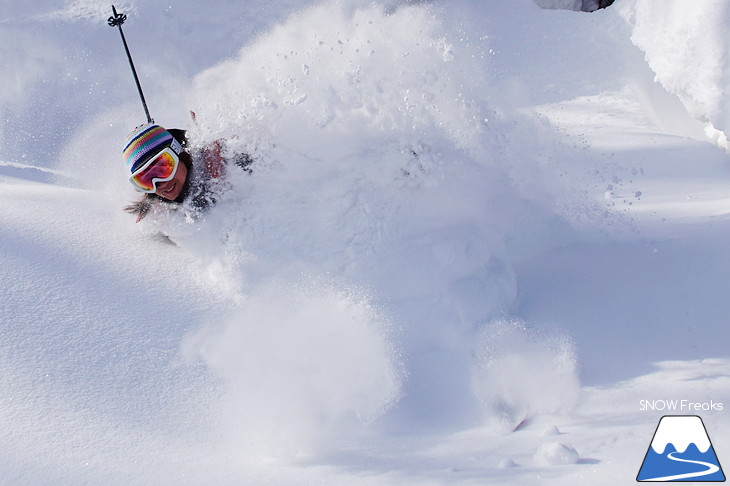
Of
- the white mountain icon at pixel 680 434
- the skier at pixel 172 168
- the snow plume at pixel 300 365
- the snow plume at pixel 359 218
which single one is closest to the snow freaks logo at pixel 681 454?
the white mountain icon at pixel 680 434

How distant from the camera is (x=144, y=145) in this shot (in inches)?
134

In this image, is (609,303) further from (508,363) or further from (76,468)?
(76,468)

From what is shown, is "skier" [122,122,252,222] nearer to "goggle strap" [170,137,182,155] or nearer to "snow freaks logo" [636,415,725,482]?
"goggle strap" [170,137,182,155]

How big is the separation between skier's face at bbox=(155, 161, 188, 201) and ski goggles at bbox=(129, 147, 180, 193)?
0.03 m

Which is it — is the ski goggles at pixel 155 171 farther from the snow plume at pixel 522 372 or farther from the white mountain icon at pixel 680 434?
the white mountain icon at pixel 680 434

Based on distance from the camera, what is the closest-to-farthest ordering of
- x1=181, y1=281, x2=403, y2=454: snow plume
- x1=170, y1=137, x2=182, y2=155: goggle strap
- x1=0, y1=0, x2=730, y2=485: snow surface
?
x1=0, y1=0, x2=730, y2=485: snow surface → x1=181, y1=281, x2=403, y2=454: snow plume → x1=170, y1=137, x2=182, y2=155: goggle strap

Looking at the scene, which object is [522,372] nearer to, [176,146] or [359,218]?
[359,218]

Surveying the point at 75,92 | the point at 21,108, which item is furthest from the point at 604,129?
the point at 21,108

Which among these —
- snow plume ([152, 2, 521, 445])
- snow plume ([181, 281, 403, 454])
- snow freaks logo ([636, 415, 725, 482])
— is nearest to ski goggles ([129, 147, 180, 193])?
snow plume ([152, 2, 521, 445])

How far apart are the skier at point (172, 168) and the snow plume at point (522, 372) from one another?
5.77 ft

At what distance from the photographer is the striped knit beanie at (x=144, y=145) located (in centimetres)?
337

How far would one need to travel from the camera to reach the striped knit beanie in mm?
3373

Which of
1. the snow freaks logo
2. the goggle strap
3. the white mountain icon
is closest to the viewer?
the snow freaks logo

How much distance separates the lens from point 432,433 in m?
2.78
